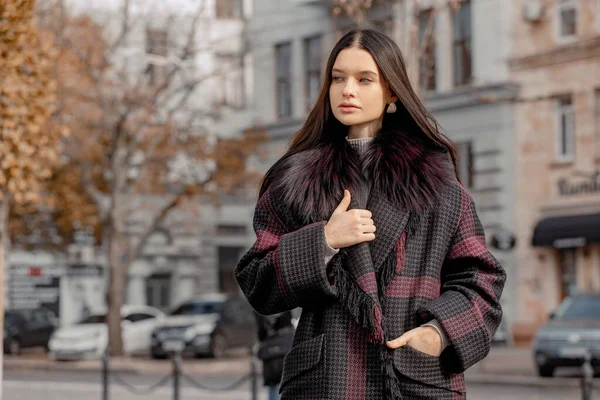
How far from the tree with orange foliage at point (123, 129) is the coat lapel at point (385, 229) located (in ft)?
75.4

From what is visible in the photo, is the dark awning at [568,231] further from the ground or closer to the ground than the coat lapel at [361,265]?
closer to the ground

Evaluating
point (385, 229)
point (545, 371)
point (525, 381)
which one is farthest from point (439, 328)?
point (545, 371)

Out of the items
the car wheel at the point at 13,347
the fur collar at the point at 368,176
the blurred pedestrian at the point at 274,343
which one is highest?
the fur collar at the point at 368,176

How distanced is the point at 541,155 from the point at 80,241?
11230mm

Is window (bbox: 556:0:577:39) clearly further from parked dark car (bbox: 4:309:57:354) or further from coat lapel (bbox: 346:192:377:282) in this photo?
coat lapel (bbox: 346:192:377:282)

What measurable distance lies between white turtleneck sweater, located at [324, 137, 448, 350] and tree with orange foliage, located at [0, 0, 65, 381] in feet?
21.5

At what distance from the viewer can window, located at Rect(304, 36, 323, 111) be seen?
38438 millimetres

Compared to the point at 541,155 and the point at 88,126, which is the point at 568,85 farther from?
the point at 88,126

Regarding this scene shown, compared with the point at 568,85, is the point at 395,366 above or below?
below

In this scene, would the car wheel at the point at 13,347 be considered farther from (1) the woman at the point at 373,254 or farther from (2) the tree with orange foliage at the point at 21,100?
(1) the woman at the point at 373,254

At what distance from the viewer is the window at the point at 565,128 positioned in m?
31.9

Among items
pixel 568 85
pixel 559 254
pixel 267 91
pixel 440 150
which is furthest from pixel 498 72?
pixel 440 150

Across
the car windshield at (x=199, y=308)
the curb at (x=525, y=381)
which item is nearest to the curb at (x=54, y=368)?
the car windshield at (x=199, y=308)

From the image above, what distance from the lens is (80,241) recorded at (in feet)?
103
